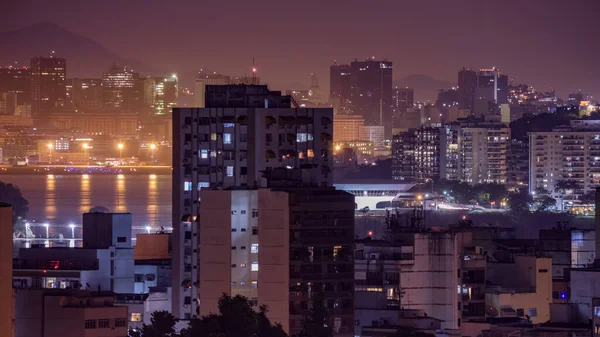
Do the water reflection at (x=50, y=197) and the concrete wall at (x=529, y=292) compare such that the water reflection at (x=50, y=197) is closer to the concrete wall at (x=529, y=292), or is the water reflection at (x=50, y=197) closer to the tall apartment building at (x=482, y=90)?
the tall apartment building at (x=482, y=90)

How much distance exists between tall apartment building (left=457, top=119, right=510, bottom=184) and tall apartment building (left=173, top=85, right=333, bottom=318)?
58.3 meters

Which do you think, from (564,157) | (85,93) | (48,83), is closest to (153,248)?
(564,157)

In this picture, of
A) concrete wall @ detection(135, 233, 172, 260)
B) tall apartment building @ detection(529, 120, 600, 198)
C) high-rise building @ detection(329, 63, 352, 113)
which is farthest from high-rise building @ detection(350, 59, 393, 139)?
concrete wall @ detection(135, 233, 172, 260)

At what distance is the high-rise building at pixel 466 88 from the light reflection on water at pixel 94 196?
16.8 m

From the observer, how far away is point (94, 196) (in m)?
→ 102

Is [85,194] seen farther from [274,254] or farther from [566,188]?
[274,254]

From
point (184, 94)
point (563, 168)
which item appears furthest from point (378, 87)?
point (563, 168)

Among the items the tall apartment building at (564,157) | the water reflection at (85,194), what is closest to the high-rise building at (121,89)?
the water reflection at (85,194)

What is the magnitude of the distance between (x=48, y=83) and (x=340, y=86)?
29753 millimetres

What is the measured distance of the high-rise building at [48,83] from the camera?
14550 cm

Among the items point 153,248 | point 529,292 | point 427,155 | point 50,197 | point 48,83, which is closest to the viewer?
point 529,292

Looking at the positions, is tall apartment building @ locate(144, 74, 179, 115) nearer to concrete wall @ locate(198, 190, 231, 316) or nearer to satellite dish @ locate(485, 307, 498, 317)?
satellite dish @ locate(485, 307, 498, 317)

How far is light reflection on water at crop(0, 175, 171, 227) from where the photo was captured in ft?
255

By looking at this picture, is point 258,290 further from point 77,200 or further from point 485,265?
point 77,200
